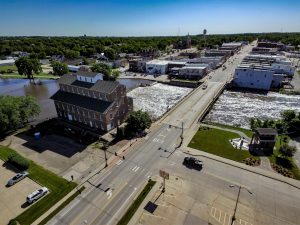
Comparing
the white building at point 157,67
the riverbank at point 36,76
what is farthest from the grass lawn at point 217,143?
the riverbank at point 36,76

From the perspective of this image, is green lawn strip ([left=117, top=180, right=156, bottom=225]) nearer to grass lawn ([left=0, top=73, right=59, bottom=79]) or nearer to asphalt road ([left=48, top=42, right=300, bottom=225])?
asphalt road ([left=48, top=42, right=300, bottom=225])

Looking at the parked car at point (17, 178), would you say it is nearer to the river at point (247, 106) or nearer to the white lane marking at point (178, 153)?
the white lane marking at point (178, 153)

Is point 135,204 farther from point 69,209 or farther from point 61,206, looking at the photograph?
point 61,206

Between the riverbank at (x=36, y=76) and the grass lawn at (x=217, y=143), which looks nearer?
the grass lawn at (x=217, y=143)

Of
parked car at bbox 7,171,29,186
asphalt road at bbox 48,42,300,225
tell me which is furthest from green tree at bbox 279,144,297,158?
parked car at bbox 7,171,29,186

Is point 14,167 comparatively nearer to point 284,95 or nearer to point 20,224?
point 20,224

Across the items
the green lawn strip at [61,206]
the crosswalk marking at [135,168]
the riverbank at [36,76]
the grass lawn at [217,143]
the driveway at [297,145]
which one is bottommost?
the riverbank at [36,76]
